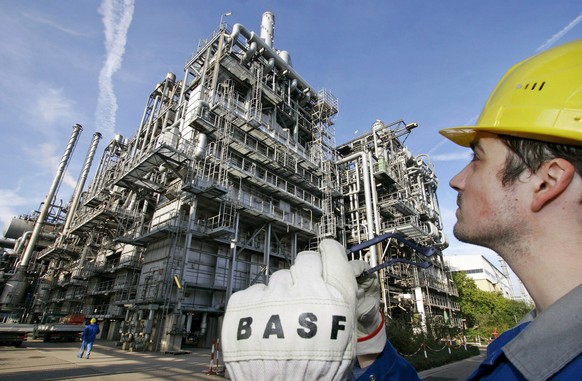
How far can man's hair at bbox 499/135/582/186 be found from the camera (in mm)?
1196

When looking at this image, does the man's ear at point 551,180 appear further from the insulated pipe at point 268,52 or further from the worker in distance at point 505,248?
the insulated pipe at point 268,52

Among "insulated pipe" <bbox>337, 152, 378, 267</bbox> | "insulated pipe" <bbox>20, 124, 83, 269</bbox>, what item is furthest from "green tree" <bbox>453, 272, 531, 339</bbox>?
"insulated pipe" <bbox>20, 124, 83, 269</bbox>

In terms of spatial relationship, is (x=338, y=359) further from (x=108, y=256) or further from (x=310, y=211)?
(x=108, y=256)

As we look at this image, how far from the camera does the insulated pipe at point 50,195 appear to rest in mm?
33719

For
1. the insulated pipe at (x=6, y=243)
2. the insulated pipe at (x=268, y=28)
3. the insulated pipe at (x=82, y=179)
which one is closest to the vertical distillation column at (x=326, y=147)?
the insulated pipe at (x=268, y=28)

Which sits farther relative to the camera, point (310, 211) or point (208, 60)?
point (310, 211)

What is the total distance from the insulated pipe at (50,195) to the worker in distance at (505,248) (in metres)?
44.8

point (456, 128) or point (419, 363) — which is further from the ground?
point (456, 128)

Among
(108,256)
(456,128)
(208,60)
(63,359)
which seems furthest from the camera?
(108,256)

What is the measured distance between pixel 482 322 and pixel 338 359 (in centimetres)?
4121

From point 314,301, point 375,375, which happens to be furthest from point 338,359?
point 375,375

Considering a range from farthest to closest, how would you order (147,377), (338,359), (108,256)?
(108,256)
(147,377)
(338,359)

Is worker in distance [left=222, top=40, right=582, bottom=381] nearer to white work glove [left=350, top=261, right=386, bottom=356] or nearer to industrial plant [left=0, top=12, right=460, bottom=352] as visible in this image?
white work glove [left=350, top=261, right=386, bottom=356]

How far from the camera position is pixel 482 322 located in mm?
33125
